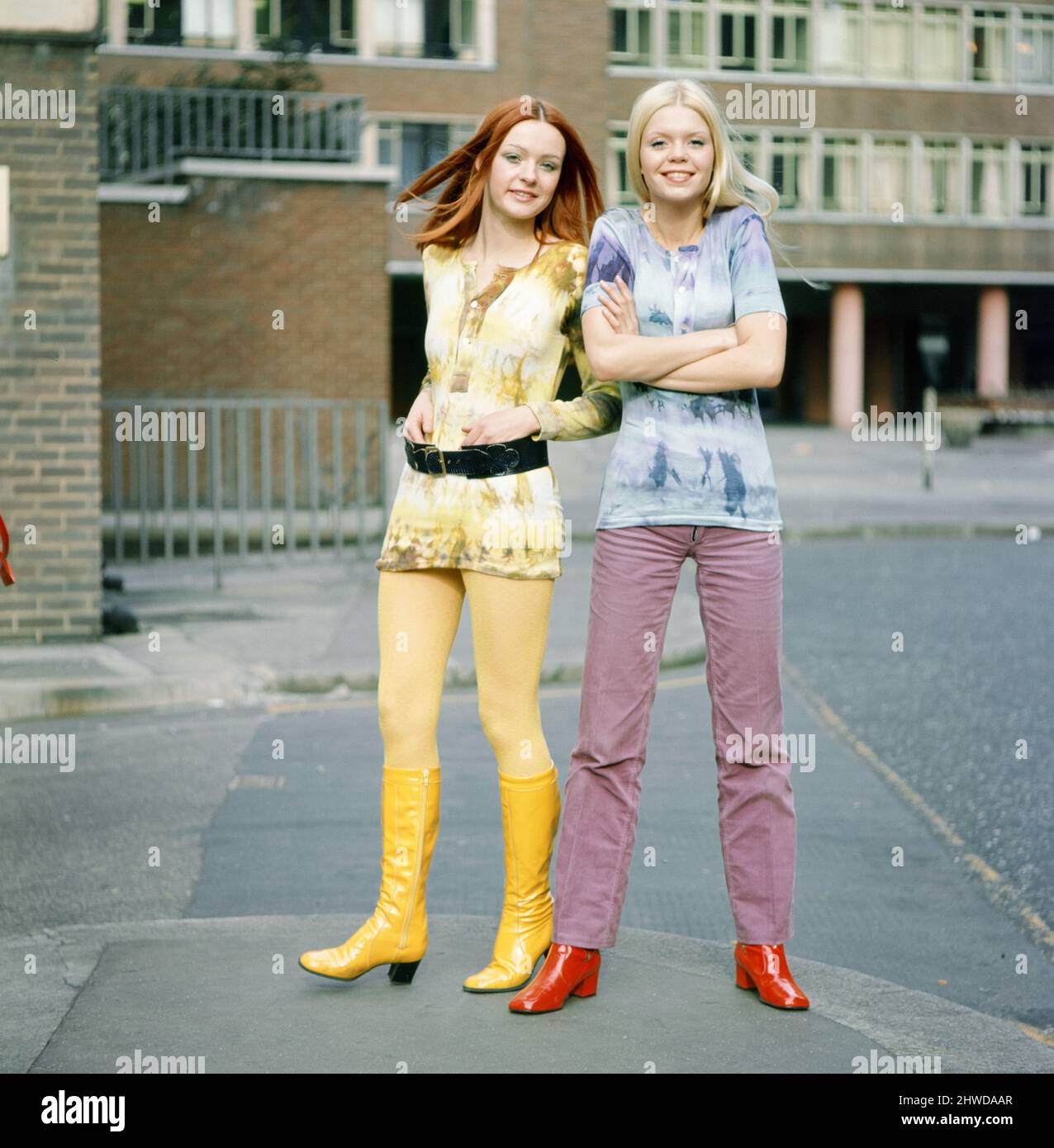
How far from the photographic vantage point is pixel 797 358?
182 ft

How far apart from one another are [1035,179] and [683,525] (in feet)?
166

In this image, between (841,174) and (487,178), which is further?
(841,174)

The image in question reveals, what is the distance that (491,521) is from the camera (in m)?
4.07

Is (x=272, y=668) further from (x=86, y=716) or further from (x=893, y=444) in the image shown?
(x=893, y=444)

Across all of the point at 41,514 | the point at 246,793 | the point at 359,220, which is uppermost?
the point at 359,220

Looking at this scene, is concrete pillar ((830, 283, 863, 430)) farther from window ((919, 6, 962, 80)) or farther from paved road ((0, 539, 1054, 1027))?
paved road ((0, 539, 1054, 1027))

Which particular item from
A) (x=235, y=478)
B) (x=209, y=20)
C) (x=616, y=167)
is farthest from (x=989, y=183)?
(x=235, y=478)

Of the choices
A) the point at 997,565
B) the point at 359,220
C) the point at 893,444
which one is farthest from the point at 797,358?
the point at 997,565

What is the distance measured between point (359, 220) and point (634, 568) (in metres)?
17.0

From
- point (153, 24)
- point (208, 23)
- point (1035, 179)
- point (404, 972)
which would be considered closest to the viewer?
point (404, 972)

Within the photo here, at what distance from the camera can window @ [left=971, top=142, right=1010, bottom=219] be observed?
1989 inches

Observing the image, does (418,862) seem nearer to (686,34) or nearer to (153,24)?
(153,24)

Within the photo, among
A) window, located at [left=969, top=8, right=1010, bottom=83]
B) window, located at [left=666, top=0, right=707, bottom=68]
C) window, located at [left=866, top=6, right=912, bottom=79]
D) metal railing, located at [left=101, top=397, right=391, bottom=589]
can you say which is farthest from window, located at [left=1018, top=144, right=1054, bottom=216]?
metal railing, located at [left=101, top=397, right=391, bottom=589]

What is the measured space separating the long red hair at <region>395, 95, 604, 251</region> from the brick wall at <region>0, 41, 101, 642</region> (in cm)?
618
